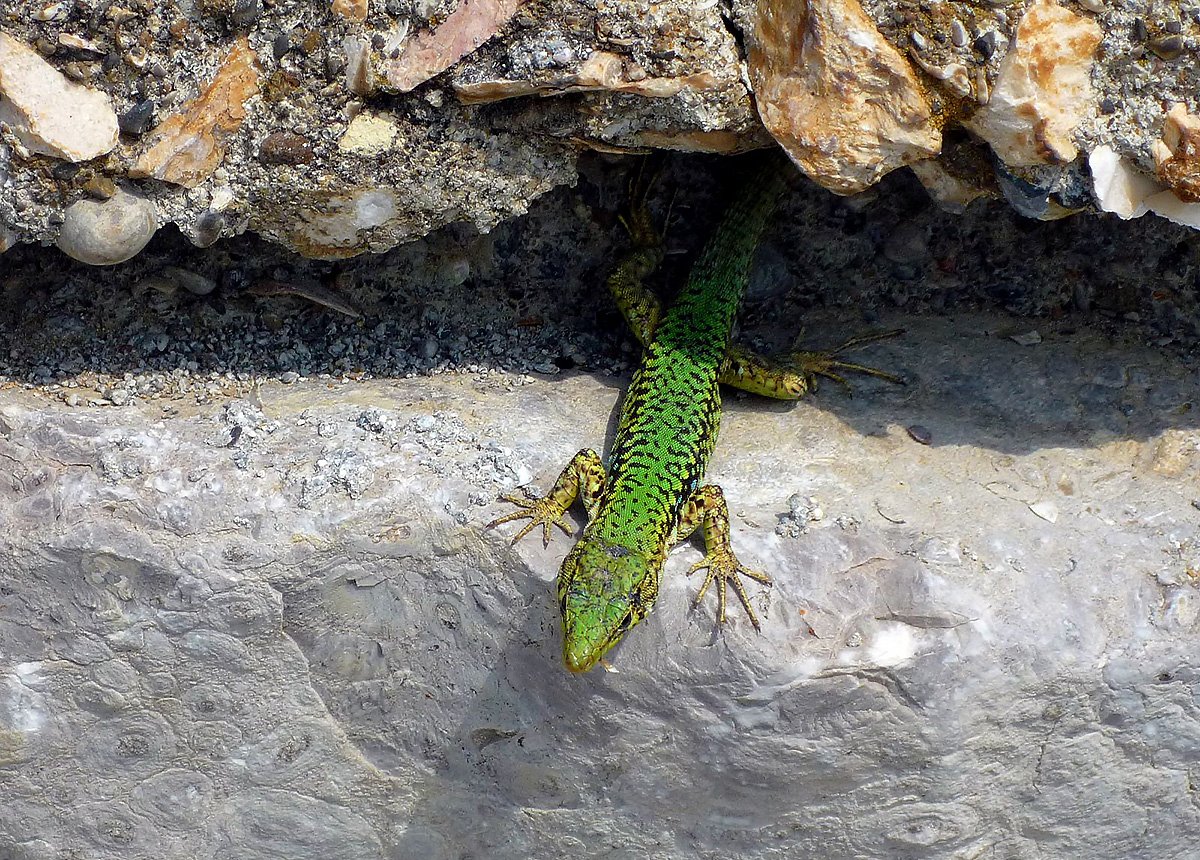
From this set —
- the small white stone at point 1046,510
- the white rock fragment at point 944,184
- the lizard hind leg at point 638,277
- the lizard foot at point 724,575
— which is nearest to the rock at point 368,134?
the lizard hind leg at point 638,277

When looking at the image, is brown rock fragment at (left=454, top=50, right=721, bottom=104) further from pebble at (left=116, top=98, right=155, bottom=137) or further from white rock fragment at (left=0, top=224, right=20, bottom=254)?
white rock fragment at (left=0, top=224, right=20, bottom=254)

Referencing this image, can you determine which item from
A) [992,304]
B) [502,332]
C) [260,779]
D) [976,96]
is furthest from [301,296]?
[992,304]

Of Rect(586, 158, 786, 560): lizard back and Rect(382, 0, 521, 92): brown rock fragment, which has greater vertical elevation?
Rect(382, 0, 521, 92): brown rock fragment

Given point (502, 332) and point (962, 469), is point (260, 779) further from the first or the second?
point (962, 469)

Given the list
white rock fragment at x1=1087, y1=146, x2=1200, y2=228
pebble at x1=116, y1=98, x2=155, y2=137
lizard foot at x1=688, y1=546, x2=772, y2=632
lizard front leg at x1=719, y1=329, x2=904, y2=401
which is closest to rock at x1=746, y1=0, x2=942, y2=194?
white rock fragment at x1=1087, y1=146, x2=1200, y2=228

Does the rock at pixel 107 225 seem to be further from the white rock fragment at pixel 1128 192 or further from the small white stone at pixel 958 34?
the white rock fragment at pixel 1128 192

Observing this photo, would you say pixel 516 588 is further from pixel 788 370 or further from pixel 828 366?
pixel 828 366

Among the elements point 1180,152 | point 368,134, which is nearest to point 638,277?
point 368,134
